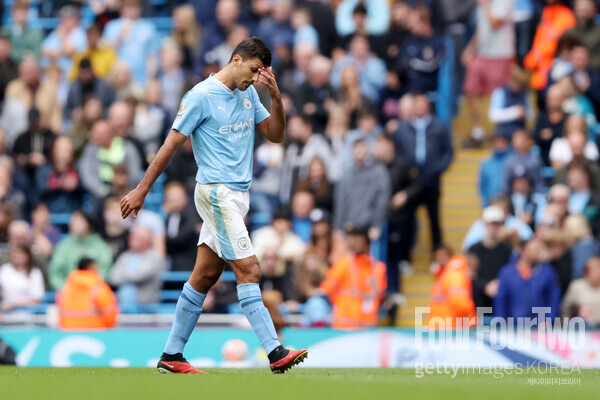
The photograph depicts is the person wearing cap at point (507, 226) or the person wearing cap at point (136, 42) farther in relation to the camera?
the person wearing cap at point (136, 42)

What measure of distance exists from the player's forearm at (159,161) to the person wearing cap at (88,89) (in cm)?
1129

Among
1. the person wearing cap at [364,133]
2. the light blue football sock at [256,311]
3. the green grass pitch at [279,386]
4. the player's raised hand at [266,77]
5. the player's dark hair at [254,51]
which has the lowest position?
the green grass pitch at [279,386]

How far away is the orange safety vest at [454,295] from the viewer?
577 inches

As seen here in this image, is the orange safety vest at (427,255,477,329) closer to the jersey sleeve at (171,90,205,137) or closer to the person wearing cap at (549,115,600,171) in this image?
the person wearing cap at (549,115,600,171)

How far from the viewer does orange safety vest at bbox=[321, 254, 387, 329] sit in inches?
598

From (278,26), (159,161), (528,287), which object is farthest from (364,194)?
(159,161)

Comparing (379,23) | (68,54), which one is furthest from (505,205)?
(68,54)

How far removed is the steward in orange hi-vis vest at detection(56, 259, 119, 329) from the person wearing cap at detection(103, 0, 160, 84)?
19.6 feet

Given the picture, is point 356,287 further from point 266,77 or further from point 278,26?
point 266,77

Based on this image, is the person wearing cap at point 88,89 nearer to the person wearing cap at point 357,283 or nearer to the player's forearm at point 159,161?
the person wearing cap at point 357,283

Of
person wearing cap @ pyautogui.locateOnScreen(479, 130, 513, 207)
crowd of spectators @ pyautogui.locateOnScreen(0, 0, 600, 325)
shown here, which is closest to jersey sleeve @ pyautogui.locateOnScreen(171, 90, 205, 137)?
crowd of spectators @ pyautogui.locateOnScreen(0, 0, 600, 325)

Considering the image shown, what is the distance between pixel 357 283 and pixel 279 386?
7377mm

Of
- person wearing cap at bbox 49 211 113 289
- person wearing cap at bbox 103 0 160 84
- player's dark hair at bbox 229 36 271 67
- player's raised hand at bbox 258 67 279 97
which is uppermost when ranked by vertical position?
person wearing cap at bbox 103 0 160 84

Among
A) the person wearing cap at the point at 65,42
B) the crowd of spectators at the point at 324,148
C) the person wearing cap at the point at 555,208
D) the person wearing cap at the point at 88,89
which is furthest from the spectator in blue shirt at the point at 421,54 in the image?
the person wearing cap at the point at 65,42
